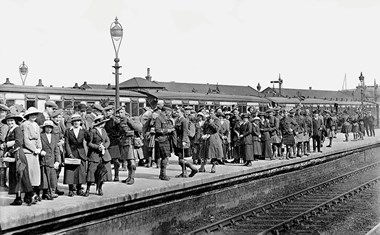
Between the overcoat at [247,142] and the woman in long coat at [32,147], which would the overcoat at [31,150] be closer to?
the woman in long coat at [32,147]

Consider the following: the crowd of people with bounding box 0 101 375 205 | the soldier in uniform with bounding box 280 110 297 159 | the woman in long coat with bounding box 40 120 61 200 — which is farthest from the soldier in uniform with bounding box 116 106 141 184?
the soldier in uniform with bounding box 280 110 297 159

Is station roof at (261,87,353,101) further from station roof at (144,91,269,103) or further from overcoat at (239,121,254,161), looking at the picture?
overcoat at (239,121,254,161)

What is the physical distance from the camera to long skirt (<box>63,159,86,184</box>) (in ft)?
33.6

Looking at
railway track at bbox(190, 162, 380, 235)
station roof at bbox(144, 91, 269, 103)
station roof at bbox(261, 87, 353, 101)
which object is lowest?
railway track at bbox(190, 162, 380, 235)

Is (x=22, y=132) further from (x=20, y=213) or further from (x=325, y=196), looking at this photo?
(x=325, y=196)

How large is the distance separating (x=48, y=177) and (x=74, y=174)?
61 cm

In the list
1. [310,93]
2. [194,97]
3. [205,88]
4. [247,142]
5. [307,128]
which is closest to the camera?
[247,142]

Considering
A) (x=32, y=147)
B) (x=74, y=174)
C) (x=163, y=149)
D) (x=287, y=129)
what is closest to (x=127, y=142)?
(x=163, y=149)

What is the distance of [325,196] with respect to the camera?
51.5ft

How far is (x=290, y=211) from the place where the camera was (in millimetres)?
13367

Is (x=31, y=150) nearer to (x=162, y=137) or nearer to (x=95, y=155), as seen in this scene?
(x=95, y=155)

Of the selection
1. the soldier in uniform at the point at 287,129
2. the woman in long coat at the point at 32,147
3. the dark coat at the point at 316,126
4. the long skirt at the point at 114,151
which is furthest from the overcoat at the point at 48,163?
the dark coat at the point at 316,126

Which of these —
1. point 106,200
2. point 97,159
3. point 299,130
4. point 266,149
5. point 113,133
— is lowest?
point 106,200

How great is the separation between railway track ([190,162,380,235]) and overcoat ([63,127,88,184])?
2326mm
